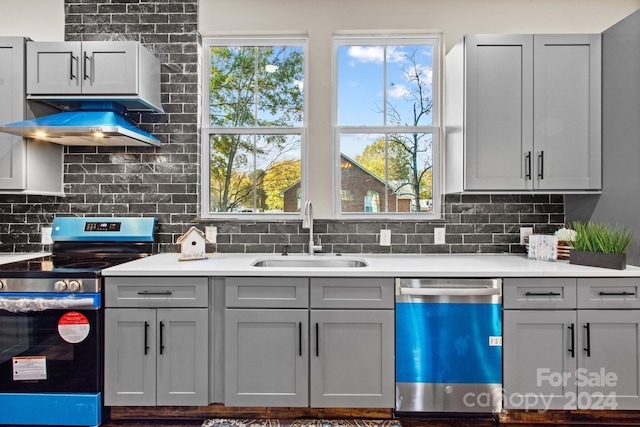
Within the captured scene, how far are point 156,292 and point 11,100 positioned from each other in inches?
65.8

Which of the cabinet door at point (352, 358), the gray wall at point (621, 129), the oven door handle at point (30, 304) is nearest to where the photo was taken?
the oven door handle at point (30, 304)

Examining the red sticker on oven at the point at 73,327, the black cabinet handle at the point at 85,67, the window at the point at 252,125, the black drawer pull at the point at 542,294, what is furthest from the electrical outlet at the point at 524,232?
the black cabinet handle at the point at 85,67

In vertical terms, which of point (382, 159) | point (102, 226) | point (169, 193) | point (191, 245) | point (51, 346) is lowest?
point (51, 346)

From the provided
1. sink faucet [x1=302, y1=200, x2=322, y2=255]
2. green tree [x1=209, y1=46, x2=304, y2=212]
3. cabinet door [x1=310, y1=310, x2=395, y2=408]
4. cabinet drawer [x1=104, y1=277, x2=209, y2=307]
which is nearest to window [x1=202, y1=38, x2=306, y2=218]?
green tree [x1=209, y1=46, x2=304, y2=212]

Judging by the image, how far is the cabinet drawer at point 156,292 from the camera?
88.1 inches

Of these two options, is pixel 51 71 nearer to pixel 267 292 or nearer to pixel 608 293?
pixel 267 292

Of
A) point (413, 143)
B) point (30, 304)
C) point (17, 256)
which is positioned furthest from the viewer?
point (413, 143)

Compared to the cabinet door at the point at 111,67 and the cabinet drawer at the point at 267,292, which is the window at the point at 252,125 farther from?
the cabinet drawer at the point at 267,292

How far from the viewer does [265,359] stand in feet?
7.39

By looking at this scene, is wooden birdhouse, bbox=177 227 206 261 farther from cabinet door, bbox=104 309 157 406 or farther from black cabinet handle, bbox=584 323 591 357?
black cabinet handle, bbox=584 323 591 357

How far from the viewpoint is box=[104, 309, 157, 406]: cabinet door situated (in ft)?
7.34

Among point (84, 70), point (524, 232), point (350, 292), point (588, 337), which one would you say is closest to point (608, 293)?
point (588, 337)

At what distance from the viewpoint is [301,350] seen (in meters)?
2.24

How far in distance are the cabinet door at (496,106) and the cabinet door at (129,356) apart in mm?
2218
